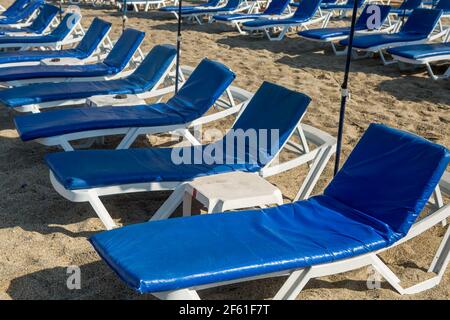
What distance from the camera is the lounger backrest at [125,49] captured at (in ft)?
20.3

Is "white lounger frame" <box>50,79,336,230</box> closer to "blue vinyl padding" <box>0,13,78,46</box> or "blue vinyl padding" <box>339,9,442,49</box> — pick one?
"blue vinyl padding" <box>0,13,78,46</box>

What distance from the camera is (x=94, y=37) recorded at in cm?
718

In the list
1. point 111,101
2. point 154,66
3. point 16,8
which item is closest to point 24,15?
point 16,8

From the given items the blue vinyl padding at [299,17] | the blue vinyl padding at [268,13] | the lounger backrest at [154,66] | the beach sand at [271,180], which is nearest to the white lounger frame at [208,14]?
the blue vinyl padding at [268,13]

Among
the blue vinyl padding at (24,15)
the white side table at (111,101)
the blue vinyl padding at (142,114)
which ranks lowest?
the blue vinyl padding at (24,15)

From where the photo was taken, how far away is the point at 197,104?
183 inches

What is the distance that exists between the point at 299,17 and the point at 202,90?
5.97 meters

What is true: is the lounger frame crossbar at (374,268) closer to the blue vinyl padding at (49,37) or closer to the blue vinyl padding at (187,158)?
the blue vinyl padding at (187,158)

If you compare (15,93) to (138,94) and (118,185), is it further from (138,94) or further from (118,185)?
(118,185)

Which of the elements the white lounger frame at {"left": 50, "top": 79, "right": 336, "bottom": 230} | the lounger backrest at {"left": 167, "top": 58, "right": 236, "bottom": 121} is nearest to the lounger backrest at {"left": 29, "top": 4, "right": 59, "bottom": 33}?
the lounger backrest at {"left": 167, "top": 58, "right": 236, "bottom": 121}

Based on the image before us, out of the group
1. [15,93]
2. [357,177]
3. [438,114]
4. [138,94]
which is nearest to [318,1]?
[438,114]

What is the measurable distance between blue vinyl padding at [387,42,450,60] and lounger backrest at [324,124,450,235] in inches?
169

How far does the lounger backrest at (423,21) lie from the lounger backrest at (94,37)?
14.0 feet

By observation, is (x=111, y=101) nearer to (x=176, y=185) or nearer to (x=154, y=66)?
(x=154, y=66)
